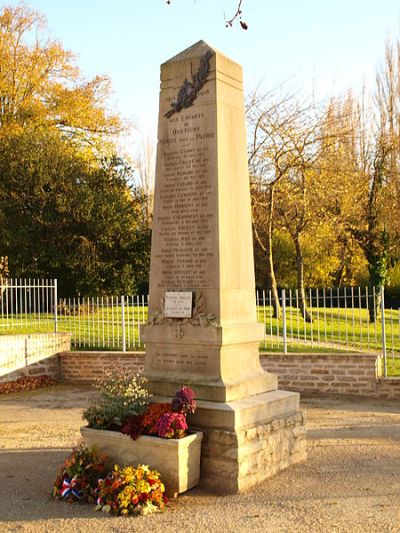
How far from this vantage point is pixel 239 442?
19.3ft

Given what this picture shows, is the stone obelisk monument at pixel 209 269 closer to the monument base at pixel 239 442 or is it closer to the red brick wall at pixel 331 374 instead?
the monument base at pixel 239 442

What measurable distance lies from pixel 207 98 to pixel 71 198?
16525 mm

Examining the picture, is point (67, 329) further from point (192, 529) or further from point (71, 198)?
point (192, 529)

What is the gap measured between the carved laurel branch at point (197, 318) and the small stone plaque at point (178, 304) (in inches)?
1.9

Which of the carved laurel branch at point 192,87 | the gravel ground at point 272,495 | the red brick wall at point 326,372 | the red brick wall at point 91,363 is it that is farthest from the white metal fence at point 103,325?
the carved laurel branch at point 192,87

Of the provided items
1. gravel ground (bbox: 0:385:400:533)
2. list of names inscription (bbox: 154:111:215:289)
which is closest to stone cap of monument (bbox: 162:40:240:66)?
list of names inscription (bbox: 154:111:215:289)

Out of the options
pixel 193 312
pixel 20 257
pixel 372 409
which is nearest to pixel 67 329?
pixel 20 257

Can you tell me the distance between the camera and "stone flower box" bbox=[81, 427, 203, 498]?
5.66 metres

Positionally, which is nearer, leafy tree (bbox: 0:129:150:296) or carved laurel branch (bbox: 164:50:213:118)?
carved laurel branch (bbox: 164:50:213:118)

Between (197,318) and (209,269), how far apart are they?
51cm

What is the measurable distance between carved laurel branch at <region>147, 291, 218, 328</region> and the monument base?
2.52ft

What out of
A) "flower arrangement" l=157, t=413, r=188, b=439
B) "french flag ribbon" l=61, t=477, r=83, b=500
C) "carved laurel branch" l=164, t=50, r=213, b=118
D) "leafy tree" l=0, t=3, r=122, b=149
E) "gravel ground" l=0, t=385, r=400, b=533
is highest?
"leafy tree" l=0, t=3, r=122, b=149

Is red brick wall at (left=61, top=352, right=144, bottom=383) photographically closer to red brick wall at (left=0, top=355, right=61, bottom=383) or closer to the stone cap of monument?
red brick wall at (left=0, top=355, right=61, bottom=383)

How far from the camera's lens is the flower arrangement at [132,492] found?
5.38m
